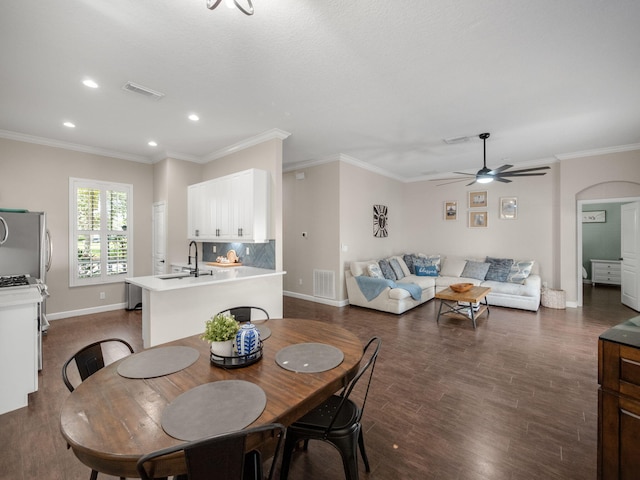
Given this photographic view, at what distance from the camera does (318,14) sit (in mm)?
2010

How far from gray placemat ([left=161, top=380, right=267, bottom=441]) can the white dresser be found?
9.93 meters

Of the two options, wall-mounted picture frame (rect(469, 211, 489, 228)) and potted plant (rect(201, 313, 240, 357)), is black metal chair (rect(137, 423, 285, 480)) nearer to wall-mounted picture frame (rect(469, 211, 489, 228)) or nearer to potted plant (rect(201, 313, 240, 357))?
potted plant (rect(201, 313, 240, 357))

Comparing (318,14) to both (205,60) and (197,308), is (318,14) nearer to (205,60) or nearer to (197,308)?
(205,60)

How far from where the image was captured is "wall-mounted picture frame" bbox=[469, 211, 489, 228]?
673 centimetres

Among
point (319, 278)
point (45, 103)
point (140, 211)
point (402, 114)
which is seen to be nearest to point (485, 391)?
point (402, 114)

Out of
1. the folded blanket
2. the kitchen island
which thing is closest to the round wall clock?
the folded blanket

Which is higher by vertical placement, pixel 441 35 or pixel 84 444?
pixel 441 35

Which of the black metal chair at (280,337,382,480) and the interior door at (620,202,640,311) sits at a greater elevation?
the interior door at (620,202,640,311)

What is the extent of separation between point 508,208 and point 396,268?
112 inches

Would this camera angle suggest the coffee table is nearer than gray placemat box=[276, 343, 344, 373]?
No

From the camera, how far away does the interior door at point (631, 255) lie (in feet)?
16.3

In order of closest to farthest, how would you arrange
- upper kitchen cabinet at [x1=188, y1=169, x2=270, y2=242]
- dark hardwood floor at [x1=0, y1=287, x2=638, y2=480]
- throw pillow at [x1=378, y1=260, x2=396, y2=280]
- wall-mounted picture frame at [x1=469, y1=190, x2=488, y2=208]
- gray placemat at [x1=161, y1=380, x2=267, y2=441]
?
gray placemat at [x1=161, y1=380, x2=267, y2=441], dark hardwood floor at [x1=0, y1=287, x2=638, y2=480], upper kitchen cabinet at [x1=188, y1=169, x2=270, y2=242], throw pillow at [x1=378, y1=260, x2=396, y2=280], wall-mounted picture frame at [x1=469, y1=190, x2=488, y2=208]

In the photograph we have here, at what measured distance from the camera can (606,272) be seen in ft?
24.6

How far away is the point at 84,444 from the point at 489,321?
5.28m
